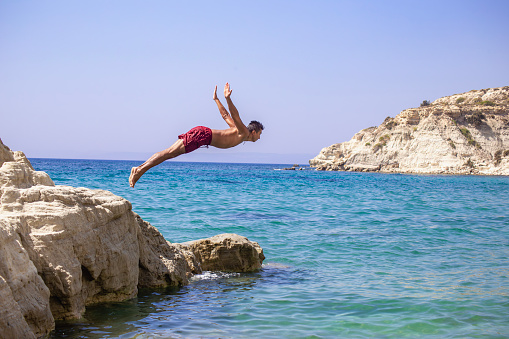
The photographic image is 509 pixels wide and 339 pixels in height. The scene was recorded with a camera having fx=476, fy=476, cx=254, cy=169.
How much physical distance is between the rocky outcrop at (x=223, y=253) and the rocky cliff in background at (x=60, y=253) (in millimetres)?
1511

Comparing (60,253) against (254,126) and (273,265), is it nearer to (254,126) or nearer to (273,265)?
(254,126)

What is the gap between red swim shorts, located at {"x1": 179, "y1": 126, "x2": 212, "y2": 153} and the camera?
727 centimetres

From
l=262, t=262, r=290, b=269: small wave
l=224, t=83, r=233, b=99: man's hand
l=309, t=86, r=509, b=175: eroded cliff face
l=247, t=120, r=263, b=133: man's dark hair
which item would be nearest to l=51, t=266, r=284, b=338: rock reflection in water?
l=262, t=262, r=290, b=269: small wave

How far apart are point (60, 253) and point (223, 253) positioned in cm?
452

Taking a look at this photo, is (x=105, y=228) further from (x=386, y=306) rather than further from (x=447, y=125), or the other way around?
(x=447, y=125)

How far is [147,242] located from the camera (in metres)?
8.41

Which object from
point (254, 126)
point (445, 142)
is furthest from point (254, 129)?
point (445, 142)

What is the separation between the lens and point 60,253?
18.9 ft

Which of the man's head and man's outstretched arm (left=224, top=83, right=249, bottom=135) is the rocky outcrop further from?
man's outstretched arm (left=224, top=83, right=249, bottom=135)

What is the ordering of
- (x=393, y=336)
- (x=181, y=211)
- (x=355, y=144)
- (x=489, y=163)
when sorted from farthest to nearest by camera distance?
(x=355, y=144)
(x=489, y=163)
(x=181, y=211)
(x=393, y=336)

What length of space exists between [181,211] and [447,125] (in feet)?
202

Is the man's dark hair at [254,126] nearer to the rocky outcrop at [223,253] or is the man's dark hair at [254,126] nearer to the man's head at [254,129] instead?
the man's head at [254,129]

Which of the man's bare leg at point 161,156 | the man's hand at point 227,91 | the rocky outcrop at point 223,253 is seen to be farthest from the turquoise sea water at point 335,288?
the man's hand at point 227,91

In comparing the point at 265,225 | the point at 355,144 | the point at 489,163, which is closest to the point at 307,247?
the point at 265,225
